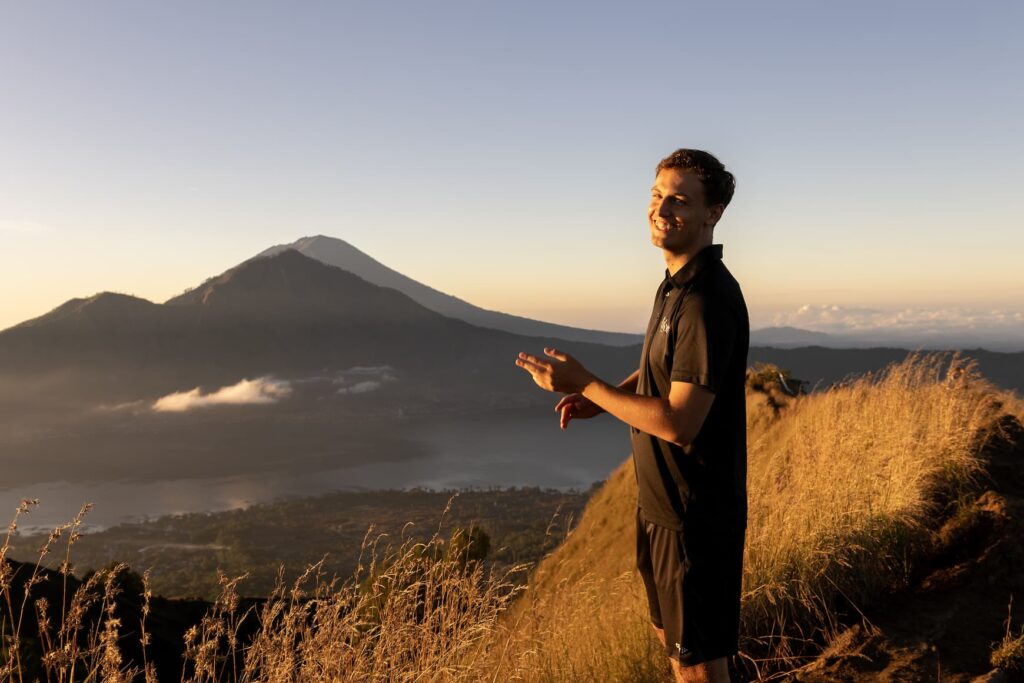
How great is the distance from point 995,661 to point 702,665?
2.08m

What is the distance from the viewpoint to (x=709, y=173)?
84.5 inches

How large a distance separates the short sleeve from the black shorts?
1.66 ft

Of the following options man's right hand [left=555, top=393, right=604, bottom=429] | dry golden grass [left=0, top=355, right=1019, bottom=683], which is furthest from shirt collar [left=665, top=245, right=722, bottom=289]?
dry golden grass [left=0, top=355, right=1019, bottom=683]

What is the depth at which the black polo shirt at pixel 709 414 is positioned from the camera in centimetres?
195

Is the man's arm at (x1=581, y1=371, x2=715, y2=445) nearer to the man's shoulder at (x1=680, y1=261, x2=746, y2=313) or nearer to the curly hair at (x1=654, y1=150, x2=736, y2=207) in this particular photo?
the man's shoulder at (x1=680, y1=261, x2=746, y2=313)

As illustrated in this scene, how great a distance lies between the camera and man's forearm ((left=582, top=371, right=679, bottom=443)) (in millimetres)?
1919

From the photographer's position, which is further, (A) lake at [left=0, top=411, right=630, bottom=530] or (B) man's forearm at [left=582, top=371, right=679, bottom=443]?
(A) lake at [left=0, top=411, right=630, bottom=530]

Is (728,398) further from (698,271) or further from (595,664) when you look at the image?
(595,664)

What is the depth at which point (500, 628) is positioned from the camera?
3.41 meters

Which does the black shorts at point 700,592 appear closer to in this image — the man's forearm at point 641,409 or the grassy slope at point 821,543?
the man's forearm at point 641,409

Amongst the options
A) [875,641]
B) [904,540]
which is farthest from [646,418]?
[904,540]

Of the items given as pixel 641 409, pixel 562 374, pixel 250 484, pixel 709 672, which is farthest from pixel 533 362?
pixel 250 484

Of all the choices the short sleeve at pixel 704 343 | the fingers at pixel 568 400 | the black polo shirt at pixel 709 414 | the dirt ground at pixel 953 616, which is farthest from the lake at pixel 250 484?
the short sleeve at pixel 704 343

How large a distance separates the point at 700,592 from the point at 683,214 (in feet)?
3.91
